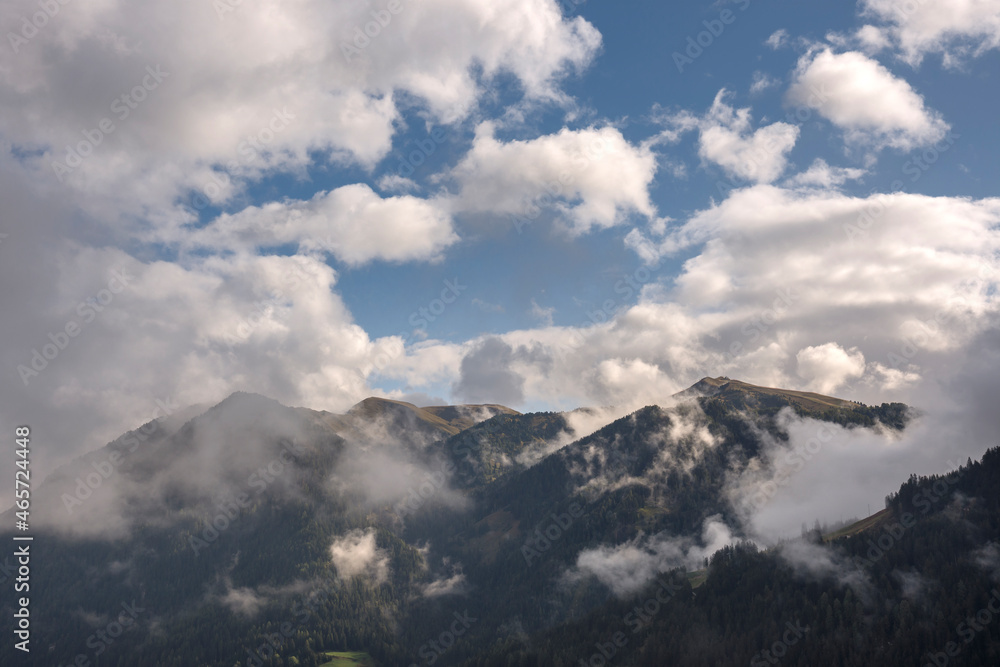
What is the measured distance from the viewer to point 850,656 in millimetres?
187250

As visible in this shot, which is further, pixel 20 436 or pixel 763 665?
pixel 763 665

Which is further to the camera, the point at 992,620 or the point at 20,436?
the point at 992,620

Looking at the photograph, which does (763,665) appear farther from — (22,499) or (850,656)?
(22,499)

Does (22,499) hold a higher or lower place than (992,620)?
higher

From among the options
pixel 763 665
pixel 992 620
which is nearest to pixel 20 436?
pixel 763 665

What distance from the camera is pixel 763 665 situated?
7844 inches

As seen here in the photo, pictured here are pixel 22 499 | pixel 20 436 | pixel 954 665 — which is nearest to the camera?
pixel 20 436

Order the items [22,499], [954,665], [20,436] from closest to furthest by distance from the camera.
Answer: [20,436]
[954,665]
[22,499]

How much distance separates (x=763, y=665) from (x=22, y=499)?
28495 cm

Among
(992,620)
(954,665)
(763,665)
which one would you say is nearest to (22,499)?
(763,665)

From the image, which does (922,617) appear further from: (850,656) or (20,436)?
(20,436)

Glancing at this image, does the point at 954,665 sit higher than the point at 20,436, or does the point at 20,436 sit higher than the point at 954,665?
the point at 20,436

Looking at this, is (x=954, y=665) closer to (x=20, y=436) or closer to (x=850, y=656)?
(x=850, y=656)

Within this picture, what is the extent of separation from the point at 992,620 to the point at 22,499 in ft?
1177
